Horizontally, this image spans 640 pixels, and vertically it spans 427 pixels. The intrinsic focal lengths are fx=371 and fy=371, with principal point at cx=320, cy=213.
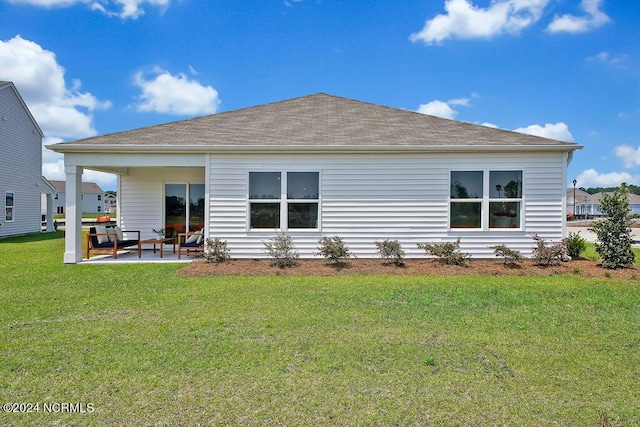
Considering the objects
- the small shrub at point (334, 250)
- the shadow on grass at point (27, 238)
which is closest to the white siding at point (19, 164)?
the shadow on grass at point (27, 238)

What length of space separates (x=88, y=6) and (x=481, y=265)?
15.0 meters

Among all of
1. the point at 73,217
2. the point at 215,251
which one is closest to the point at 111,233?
the point at 73,217

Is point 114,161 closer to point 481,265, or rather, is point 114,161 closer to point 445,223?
point 445,223

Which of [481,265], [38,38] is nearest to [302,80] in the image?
[38,38]

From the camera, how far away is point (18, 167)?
19.6 m

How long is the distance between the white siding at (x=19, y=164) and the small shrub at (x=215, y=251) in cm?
1535

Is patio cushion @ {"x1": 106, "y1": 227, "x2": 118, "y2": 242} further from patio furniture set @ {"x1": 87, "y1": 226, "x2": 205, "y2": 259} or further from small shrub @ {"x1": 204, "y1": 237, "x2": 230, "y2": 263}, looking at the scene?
small shrub @ {"x1": 204, "y1": 237, "x2": 230, "y2": 263}

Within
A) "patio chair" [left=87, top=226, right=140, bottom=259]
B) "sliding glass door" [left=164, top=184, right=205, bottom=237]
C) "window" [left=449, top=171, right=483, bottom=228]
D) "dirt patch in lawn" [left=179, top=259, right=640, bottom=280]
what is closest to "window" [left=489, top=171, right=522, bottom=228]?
"window" [left=449, top=171, right=483, bottom=228]

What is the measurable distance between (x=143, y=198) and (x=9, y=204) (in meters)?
12.0

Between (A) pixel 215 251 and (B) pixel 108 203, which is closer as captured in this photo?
(A) pixel 215 251

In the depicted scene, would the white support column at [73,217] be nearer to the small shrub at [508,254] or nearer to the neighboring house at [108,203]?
the small shrub at [508,254]

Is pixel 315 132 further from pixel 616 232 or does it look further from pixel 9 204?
pixel 9 204

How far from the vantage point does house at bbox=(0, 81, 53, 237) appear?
1834 centimetres

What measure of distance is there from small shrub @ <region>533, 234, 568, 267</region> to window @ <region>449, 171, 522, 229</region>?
33.9 inches
